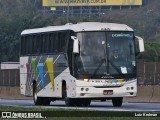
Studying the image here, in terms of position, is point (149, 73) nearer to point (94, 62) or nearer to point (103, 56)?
point (103, 56)

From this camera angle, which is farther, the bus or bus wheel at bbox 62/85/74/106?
bus wheel at bbox 62/85/74/106

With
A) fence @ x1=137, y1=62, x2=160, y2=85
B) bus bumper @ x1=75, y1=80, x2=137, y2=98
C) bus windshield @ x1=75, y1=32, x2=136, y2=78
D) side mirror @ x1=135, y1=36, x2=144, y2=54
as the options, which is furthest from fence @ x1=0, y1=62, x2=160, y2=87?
bus bumper @ x1=75, y1=80, x2=137, y2=98

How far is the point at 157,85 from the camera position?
4550cm

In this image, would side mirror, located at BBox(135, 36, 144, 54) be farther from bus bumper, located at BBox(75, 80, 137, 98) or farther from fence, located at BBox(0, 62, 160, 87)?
fence, located at BBox(0, 62, 160, 87)

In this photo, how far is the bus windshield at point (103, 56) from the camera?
37.7m

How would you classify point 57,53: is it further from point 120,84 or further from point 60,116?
point 60,116

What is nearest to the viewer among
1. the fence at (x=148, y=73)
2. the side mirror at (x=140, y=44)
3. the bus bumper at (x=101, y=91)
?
the bus bumper at (x=101, y=91)

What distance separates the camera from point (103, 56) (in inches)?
1484

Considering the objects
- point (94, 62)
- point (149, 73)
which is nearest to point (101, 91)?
point (94, 62)

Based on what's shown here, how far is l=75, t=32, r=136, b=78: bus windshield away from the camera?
3766 centimetres

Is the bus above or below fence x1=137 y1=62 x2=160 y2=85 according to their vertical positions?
above

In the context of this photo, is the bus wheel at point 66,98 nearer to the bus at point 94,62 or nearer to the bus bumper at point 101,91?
the bus at point 94,62

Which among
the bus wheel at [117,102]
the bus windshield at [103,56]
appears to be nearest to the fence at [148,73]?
the bus wheel at [117,102]

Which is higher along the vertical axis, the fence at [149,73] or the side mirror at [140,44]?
the side mirror at [140,44]
